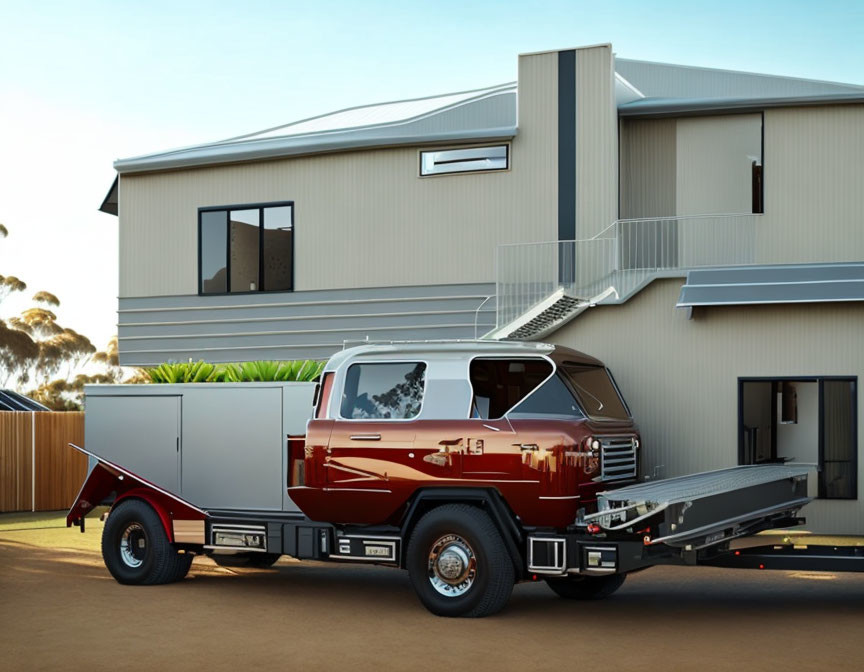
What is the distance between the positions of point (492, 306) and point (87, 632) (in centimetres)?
1326

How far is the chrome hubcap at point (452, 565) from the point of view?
35.4 feet

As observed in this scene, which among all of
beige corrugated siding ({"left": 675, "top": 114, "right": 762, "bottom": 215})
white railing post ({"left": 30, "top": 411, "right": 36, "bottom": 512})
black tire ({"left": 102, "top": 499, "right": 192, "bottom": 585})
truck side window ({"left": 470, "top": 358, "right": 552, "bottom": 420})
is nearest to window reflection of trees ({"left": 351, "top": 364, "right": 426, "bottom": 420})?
truck side window ({"left": 470, "top": 358, "right": 552, "bottom": 420})

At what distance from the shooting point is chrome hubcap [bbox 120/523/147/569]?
1303 centimetres

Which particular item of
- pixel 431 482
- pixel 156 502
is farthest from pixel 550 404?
pixel 156 502

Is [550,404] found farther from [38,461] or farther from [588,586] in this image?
[38,461]

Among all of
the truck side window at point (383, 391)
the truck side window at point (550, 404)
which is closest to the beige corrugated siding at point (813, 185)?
the truck side window at point (550, 404)

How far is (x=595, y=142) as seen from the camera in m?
22.0

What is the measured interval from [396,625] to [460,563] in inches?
31.2

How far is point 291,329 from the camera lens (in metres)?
24.0

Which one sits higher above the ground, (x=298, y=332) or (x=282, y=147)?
(x=282, y=147)

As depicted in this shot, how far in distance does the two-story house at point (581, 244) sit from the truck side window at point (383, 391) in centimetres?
647

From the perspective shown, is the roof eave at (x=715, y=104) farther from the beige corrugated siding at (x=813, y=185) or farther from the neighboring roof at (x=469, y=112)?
the beige corrugated siding at (x=813, y=185)

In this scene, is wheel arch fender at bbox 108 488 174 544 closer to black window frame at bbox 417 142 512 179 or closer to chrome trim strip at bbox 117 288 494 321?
chrome trim strip at bbox 117 288 494 321

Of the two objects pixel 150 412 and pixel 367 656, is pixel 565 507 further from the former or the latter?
Result: pixel 150 412
